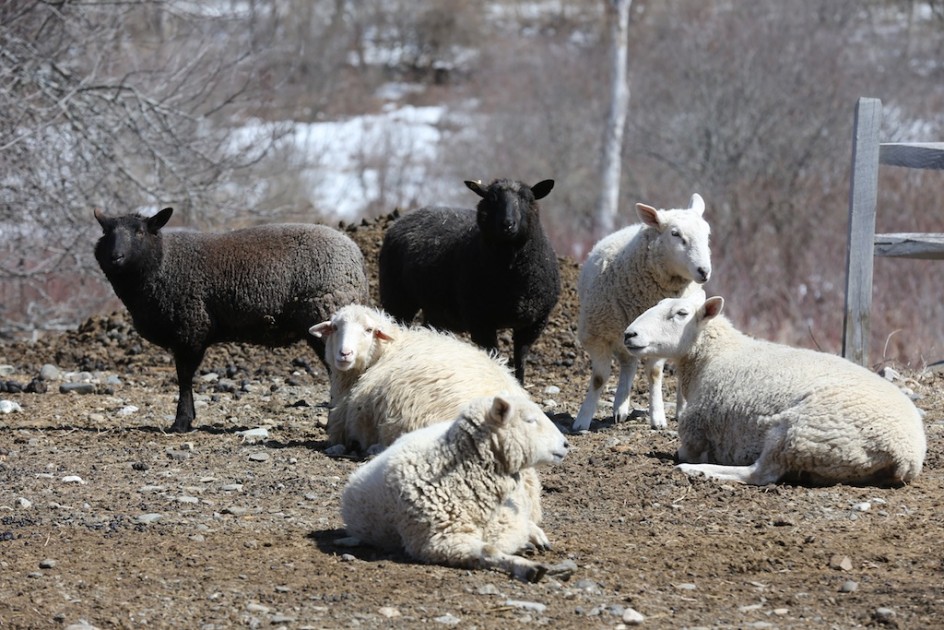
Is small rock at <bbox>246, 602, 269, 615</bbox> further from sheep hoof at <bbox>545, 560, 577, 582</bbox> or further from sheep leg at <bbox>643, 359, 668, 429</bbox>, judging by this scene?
sheep leg at <bbox>643, 359, 668, 429</bbox>

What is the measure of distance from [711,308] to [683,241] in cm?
129

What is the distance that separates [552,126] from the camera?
30.4 meters

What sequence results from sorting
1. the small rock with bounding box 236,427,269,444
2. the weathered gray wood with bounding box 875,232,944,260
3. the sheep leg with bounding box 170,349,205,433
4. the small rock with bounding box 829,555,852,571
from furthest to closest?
1. the weathered gray wood with bounding box 875,232,944,260
2. the sheep leg with bounding box 170,349,205,433
3. the small rock with bounding box 236,427,269,444
4. the small rock with bounding box 829,555,852,571

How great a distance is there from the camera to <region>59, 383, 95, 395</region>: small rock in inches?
439

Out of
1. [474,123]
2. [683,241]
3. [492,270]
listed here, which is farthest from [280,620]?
[474,123]

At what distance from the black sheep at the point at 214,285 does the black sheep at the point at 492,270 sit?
3.13ft

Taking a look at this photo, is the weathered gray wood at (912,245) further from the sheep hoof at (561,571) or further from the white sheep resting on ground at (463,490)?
the sheep hoof at (561,571)

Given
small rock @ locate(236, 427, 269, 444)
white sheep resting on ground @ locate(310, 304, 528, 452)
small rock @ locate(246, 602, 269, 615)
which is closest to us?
small rock @ locate(246, 602, 269, 615)

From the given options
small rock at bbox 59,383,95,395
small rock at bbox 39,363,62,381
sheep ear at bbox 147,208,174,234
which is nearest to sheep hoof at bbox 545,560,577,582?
sheep ear at bbox 147,208,174,234

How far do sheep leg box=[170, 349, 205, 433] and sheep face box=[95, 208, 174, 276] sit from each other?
0.76m

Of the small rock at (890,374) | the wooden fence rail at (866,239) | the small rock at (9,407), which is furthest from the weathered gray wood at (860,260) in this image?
the small rock at (9,407)

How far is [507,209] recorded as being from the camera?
978cm

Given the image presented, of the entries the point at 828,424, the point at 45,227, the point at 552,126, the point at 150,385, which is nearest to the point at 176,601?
the point at 828,424

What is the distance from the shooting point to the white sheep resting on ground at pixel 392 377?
775 cm
